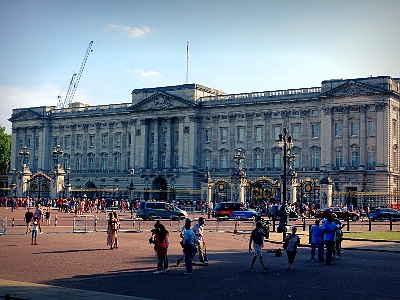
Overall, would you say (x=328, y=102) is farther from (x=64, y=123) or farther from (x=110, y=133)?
(x=64, y=123)

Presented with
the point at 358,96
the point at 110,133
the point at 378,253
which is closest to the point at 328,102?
the point at 358,96

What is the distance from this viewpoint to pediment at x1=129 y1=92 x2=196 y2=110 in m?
102

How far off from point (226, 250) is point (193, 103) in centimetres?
7119

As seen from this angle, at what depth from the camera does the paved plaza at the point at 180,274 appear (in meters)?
17.8

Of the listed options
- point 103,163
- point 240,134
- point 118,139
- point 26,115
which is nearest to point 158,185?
point 118,139

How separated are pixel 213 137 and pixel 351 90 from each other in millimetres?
24286

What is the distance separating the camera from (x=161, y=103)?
341 feet

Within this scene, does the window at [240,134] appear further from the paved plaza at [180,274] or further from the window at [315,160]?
the paved plaza at [180,274]

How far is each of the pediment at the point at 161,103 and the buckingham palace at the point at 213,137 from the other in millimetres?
182

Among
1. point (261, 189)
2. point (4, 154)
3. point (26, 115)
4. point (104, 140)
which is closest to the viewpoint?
point (261, 189)

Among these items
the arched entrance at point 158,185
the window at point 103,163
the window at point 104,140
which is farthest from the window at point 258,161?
the window at point 104,140

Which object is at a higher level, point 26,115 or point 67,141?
point 26,115

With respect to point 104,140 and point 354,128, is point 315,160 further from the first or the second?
point 104,140

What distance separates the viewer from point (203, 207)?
7350cm
